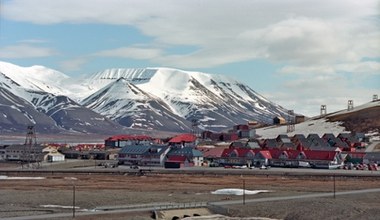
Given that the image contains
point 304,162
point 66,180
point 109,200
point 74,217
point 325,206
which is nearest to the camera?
point 74,217

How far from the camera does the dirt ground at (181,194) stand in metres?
53.9

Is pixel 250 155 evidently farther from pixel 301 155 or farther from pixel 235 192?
pixel 235 192

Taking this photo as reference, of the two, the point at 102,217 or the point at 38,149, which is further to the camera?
the point at 38,149

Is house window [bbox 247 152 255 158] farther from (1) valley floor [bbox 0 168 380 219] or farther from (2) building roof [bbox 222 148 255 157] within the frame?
(1) valley floor [bbox 0 168 380 219]

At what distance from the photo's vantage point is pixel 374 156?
122 meters

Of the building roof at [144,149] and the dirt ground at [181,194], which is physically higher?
the building roof at [144,149]

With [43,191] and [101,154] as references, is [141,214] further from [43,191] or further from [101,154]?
[101,154]

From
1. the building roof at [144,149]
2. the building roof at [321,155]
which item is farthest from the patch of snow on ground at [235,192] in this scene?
the building roof at [144,149]

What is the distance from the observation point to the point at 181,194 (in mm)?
69250

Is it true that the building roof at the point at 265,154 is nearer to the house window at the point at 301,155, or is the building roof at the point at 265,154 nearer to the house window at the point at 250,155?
the house window at the point at 250,155

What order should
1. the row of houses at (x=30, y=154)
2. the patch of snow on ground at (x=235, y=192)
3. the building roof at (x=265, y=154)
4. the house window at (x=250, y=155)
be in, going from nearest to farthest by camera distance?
the patch of snow on ground at (x=235, y=192) → the building roof at (x=265, y=154) → the house window at (x=250, y=155) → the row of houses at (x=30, y=154)

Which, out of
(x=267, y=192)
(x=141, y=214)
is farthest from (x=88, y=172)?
(x=141, y=214)

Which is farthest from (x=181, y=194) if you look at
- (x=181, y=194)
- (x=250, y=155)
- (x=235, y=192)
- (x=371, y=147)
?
(x=371, y=147)

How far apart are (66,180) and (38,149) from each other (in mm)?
66950
